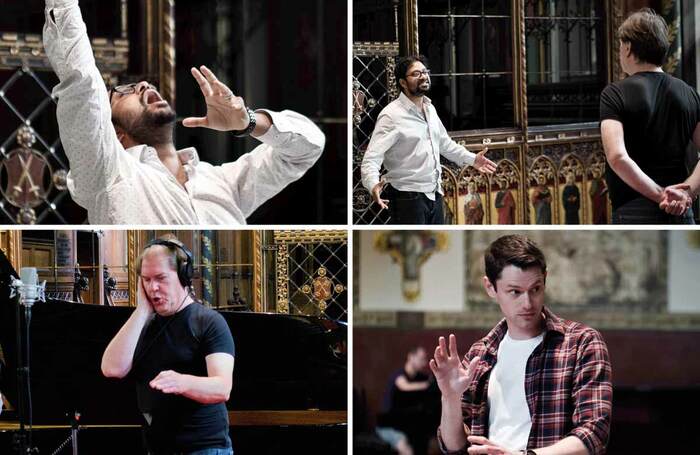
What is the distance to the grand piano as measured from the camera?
3.11m

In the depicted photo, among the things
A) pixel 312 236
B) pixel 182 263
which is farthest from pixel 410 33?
pixel 182 263

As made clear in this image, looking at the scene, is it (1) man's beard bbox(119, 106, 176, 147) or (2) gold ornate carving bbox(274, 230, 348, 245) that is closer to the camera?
(1) man's beard bbox(119, 106, 176, 147)

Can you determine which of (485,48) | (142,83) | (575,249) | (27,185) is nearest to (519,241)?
(575,249)

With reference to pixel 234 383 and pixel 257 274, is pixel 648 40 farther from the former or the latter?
pixel 234 383

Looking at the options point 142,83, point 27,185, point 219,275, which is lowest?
point 219,275

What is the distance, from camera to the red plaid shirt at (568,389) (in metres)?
2.95

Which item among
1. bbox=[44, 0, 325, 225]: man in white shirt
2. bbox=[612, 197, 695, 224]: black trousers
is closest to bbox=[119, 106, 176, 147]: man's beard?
bbox=[44, 0, 325, 225]: man in white shirt

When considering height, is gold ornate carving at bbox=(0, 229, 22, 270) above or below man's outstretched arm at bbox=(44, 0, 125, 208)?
below

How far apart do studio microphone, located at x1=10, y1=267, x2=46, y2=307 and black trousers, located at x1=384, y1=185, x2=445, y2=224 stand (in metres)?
0.83

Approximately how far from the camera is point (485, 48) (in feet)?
10.3

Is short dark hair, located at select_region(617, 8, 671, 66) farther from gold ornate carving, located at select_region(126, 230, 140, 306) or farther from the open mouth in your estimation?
gold ornate carving, located at select_region(126, 230, 140, 306)

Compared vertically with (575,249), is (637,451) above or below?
below

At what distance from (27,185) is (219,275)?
52 cm

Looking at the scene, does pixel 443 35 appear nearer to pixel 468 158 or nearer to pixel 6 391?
pixel 468 158
